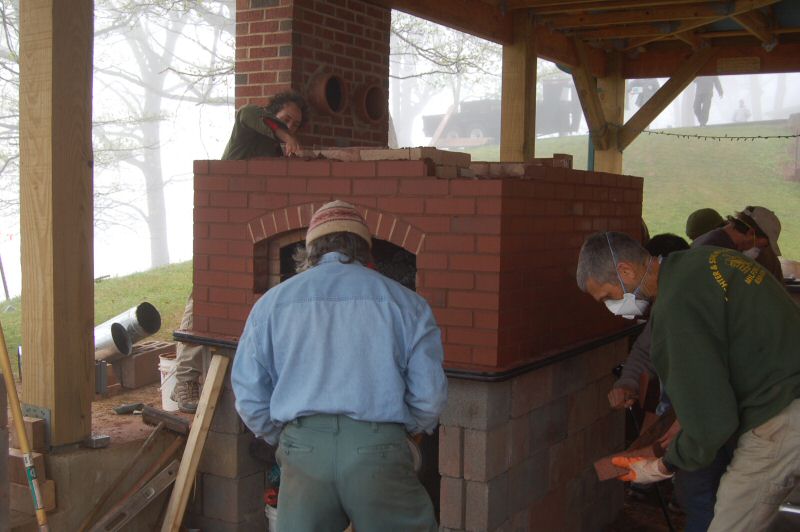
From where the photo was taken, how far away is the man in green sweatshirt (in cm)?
295

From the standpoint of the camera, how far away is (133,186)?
75.6ft

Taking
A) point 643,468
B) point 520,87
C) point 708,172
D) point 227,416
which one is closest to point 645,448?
point 643,468

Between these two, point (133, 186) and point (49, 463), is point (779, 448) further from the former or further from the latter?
point (133, 186)

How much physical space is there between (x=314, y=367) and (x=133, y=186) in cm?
2127

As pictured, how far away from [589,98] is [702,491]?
6993mm

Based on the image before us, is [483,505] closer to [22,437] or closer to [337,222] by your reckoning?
[337,222]

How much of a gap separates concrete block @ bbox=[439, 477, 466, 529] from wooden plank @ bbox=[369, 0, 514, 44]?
3665mm

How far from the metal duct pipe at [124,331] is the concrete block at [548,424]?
11.9 ft

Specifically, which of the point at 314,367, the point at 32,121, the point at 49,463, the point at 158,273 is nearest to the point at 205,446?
the point at 49,463

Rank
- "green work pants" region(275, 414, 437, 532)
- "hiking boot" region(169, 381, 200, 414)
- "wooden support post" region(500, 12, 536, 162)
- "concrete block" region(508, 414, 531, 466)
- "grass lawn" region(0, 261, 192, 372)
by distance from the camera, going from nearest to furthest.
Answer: "green work pants" region(275, 414, 437, 532), "concrete block" region(508, 414, 531, 466), "hiking boot" region(169, 381, 200, 414), "wooden support post" region(500, 12, 536, 162), "grass lawn" region(0, 261, 192, 372)

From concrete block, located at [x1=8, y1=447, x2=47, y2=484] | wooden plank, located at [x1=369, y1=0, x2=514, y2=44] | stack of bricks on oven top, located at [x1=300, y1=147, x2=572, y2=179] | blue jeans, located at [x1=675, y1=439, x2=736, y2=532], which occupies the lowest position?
concrete block, located at [x1=8, y1=447, x2=47, y2=484]

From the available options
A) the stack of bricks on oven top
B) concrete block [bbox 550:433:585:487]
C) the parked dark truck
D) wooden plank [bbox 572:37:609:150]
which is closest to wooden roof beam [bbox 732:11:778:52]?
wooden plank [bbox 572:37:609:150]

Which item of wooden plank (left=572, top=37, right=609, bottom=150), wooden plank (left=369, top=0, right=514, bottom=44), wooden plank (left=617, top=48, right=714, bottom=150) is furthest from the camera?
wooden plank (left=617, top=48, right=714, bottom=150)

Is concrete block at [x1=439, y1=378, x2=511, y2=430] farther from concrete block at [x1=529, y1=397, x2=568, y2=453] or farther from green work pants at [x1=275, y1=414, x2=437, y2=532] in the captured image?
green work pants at [x1=275, y1=414, x2=437, y2=532]
